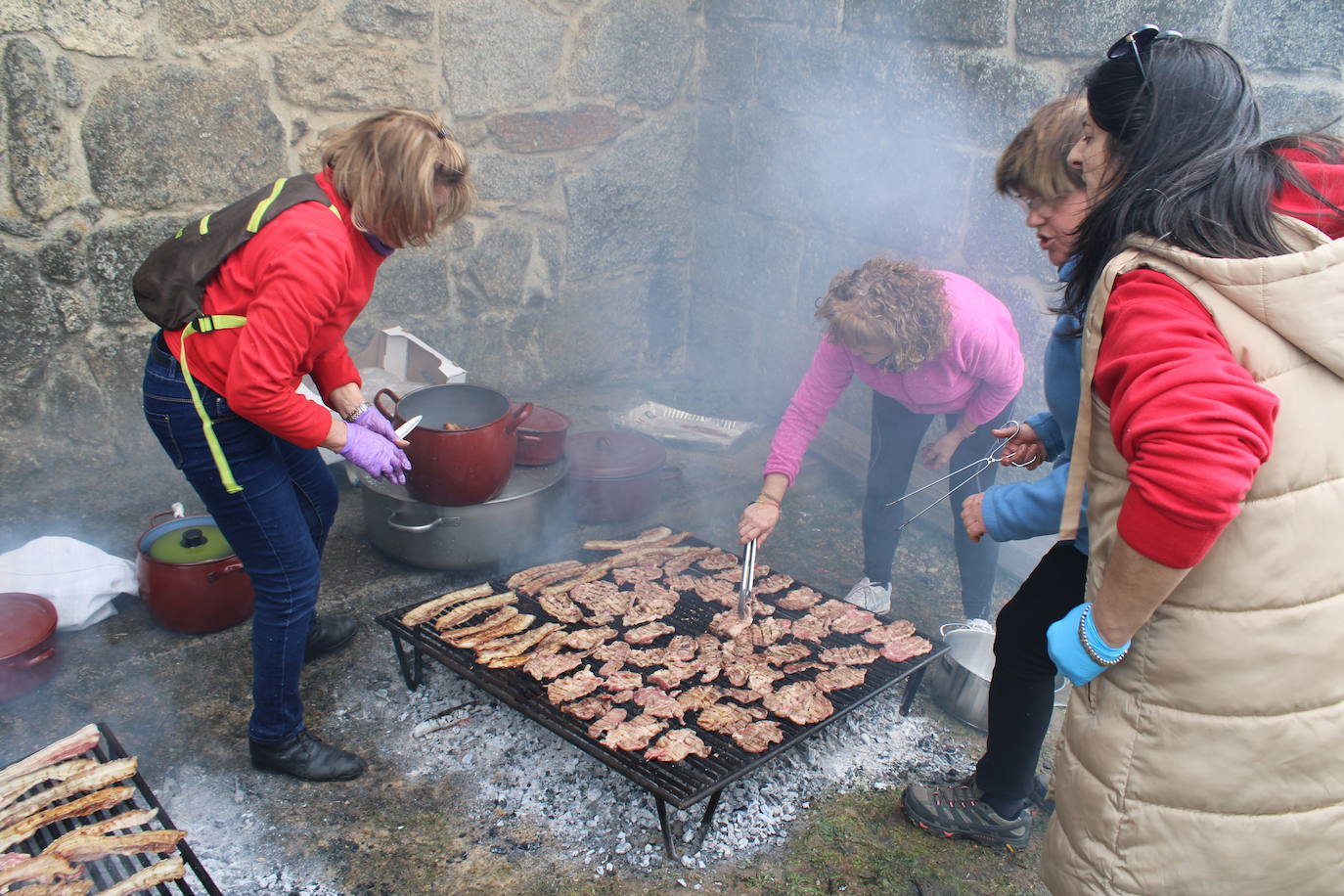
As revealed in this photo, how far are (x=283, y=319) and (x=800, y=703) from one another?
2151 millimetres

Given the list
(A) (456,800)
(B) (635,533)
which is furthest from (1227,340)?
(B) (635,533)

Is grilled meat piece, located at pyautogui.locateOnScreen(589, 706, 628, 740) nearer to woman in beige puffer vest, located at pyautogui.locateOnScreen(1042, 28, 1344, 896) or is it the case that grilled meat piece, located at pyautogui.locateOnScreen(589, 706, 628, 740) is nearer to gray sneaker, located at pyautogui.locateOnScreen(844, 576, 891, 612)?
woman in beige puffer vest, located at pyautogui.locateOnScreen(1042, 28, 1344, 896)

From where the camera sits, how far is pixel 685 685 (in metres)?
3.31

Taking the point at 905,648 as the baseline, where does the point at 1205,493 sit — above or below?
above

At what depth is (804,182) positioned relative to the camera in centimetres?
639

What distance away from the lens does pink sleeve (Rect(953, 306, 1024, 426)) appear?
3.99 metres

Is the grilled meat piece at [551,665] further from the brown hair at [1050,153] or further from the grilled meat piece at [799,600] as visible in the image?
the brown hair at [1050,153]

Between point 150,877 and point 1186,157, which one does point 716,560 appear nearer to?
point 150,877

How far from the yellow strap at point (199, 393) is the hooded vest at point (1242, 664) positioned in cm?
238

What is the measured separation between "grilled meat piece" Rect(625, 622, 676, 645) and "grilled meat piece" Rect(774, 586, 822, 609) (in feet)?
1.81

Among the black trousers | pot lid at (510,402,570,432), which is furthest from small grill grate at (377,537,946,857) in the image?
pot lid at (510,402,570,432)

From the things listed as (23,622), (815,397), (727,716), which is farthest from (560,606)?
(23,622)

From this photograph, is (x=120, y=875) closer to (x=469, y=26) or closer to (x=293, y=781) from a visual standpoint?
(x=293, y=781)

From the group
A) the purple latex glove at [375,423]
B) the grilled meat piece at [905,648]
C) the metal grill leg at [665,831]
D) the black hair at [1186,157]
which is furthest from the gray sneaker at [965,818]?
the purple latex glove at [375,423]
